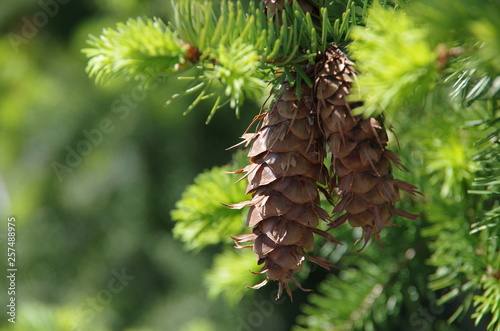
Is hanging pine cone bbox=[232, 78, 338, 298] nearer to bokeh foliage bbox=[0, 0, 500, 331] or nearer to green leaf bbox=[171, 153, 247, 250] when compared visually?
bokeh foliage bbox=[0, 0, 500, 331]

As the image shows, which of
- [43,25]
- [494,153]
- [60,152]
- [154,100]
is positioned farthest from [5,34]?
[494,153]

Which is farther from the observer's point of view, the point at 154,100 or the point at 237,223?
the point at 154,100

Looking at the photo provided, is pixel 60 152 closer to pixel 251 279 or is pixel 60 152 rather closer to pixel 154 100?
pixel 154 100

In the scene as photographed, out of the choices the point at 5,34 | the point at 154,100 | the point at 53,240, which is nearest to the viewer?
the point at 154,100

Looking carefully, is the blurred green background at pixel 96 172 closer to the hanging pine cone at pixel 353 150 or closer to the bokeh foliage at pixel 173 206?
the bokeh foliage at pixel 173 206

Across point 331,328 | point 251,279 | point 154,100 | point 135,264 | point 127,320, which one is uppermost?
point 154,100

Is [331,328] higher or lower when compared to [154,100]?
lower

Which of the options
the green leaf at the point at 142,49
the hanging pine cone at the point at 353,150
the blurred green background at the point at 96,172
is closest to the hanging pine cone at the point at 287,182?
the hanging pine cone at the point at 353,150

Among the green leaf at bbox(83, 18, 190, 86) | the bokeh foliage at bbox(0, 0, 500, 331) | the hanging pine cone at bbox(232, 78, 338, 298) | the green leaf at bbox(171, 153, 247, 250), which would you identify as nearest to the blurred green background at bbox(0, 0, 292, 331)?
the bokeh foliage at bbox(0, 0, 500, 331)

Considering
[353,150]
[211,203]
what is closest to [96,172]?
[211,203]
